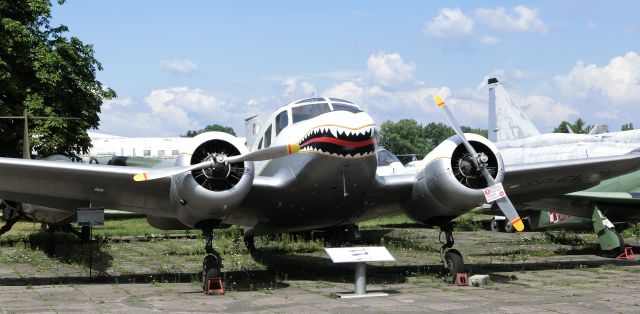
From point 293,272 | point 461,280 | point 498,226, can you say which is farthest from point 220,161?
point 498,226

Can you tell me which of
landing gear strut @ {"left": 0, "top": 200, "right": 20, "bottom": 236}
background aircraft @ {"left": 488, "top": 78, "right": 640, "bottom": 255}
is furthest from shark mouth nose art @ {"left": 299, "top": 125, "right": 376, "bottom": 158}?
landing gear strut @ {"left": 0, "top": 200, "right": 20, "bottom": 236}

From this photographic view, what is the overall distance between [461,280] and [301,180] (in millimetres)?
3165

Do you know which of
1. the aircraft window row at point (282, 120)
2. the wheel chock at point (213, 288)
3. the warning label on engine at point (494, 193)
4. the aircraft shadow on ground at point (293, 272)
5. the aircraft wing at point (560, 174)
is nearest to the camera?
the wheel chock at point (213, 288)

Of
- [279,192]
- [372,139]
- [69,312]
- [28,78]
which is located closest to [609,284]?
[372,139]

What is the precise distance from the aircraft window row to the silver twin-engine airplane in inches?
0.8

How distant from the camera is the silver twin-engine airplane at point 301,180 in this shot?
33.7 ft

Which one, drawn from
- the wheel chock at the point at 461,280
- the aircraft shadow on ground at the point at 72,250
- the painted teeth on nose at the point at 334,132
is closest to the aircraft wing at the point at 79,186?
the aircraft shadow on ground at the point at 72,250

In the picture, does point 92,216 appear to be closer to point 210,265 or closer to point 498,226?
point 210,265

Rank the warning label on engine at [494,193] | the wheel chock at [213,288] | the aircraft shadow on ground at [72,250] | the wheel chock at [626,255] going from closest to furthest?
the wheel chock at [213,288] < the warning label on engine at [494,193] < the wheel chock at [626,255] < the aircraft shadow on ground at [72,250]

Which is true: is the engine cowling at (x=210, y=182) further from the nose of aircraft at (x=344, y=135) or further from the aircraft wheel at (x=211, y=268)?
the nose of aircraft at (x=344, y=135)

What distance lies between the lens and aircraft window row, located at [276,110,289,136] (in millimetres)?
11734

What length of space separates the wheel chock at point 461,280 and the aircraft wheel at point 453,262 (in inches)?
3.1

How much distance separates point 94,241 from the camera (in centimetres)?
2056

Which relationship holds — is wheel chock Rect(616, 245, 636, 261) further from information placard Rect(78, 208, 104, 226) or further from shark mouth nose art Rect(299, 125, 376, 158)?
information placard Rect(78, 208, 104, 226)
